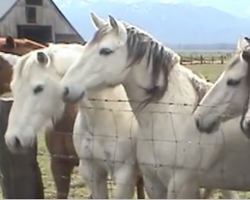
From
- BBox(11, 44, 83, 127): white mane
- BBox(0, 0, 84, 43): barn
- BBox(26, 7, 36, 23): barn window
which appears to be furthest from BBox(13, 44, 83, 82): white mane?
BBox(26, 7, 36, 23): barn window

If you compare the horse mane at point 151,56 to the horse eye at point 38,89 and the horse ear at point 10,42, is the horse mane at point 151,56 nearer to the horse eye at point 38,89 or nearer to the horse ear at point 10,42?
the horse eye at point 38,89

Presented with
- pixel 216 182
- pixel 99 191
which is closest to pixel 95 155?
pixel 99 191

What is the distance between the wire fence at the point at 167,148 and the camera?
2986 mm

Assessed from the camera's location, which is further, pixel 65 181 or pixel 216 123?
pixel 65 181

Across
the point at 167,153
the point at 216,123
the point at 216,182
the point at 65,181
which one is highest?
the point at 216,123

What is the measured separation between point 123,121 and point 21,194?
0.91 meters

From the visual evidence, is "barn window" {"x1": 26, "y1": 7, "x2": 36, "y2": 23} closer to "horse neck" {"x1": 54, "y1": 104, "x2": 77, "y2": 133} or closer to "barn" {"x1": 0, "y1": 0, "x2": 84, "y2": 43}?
"barn" {"x1": 0, "y1": 0, "x2": 84, "y2": 43}

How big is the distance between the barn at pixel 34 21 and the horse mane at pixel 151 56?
34.8ft

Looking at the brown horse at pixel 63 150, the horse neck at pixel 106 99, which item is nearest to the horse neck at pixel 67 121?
the brown horse at pixel 63 150

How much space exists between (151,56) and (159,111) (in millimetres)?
343

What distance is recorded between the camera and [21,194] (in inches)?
140

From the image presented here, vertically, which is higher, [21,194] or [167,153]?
[167,153]

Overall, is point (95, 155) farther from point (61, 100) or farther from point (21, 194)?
point (21, 194)

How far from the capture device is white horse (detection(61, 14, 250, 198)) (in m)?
2.95
